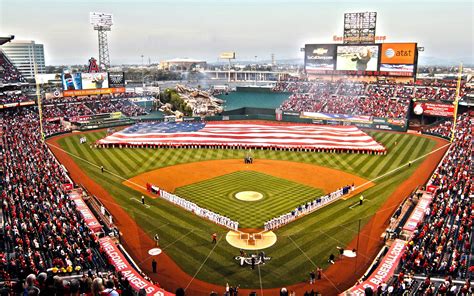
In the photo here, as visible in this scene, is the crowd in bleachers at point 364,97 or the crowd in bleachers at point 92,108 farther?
the crowd in bleachers at point 92,108

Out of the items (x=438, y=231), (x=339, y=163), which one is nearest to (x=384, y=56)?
(x=339, y=163)

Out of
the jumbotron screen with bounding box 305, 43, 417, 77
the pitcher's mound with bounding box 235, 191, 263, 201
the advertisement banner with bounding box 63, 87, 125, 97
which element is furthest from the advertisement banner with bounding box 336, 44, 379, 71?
the pitcher's mound with bounding box 235, 191, 263, 201

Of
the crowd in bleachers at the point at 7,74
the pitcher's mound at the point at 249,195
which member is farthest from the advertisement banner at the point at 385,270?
the crowd in bleachers at the point at 7,74

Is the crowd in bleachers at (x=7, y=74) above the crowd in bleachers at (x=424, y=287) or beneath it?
above

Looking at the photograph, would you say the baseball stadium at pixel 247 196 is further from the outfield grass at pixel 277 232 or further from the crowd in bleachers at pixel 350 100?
the crowd in bleachers at pixel 350 100

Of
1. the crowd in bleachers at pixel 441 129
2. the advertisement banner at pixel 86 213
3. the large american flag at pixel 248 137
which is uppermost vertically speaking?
the crowd in bleachers at pixel 441 129

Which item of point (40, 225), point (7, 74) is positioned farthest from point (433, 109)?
point (7, 74)

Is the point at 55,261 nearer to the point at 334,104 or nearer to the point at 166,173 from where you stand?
the point at 166,173
